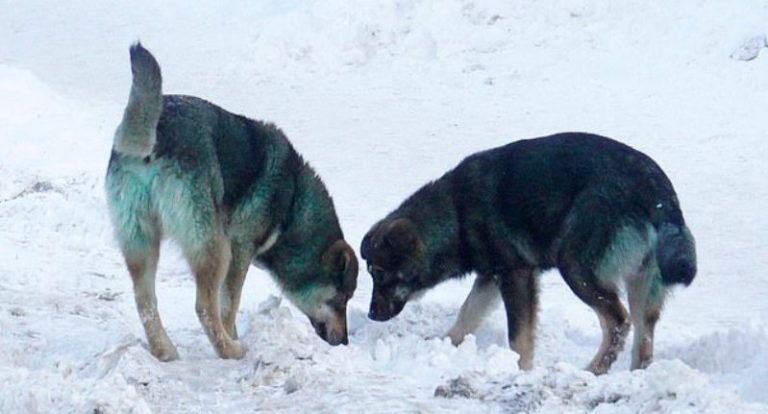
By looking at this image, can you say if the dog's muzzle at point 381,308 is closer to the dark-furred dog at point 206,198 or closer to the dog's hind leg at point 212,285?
the dark-furred dog at point 206,198

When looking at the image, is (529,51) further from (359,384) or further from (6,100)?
(359,384)

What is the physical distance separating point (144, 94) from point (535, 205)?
282cm

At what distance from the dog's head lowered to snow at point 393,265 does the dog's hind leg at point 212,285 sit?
1779 mm

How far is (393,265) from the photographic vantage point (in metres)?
9.52

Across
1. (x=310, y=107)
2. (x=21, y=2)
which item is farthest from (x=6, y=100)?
(x=21, y=2)

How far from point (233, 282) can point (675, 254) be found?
2699 mm

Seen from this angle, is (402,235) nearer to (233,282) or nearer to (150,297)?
(233,282)

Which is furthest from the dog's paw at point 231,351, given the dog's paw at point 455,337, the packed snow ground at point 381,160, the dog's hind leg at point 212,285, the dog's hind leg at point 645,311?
the dog's hind leg at point 645,311

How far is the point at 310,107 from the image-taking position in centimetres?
1889

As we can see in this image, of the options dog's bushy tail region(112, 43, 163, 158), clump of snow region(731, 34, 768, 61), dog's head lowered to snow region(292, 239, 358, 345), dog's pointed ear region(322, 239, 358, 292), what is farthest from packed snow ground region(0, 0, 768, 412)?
dog's bushy tail region(112, 43, 163, 158)

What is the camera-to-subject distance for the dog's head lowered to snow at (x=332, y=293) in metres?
9.03

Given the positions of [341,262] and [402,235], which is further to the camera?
[402,235]

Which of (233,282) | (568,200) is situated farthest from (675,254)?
(233,282)

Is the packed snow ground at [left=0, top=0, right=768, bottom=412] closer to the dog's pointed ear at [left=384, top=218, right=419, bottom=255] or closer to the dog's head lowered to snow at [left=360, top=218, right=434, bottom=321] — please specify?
the dog's head lowered to snow at [left=360, top=218, right=434, bottom=321]
